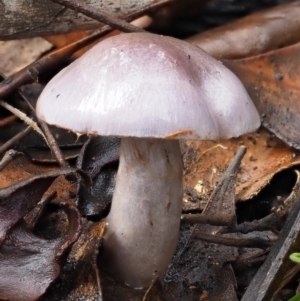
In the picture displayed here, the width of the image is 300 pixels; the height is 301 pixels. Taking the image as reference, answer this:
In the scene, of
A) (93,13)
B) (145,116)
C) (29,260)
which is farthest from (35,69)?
(145,116)

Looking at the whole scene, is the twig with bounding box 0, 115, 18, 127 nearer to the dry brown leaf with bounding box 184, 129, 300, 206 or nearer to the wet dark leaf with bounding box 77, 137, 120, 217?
the wet dark leaf with bounding box 77, 137, 120, 217

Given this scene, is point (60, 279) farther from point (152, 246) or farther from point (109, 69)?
point (109, 69)

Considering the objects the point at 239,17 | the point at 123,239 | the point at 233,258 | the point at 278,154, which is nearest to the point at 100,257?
the point at 123,239

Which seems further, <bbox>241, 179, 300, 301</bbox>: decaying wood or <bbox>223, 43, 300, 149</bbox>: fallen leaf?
<bbox>223, 43, 300, 149</bbox>: fallen leaf

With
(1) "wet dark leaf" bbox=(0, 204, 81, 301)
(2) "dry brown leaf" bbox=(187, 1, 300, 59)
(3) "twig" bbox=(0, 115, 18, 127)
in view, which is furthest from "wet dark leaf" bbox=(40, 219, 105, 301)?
(2) "dry brown leaf" bbox=(187, 1, 300, 59)

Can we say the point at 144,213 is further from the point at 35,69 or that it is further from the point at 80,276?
the point at 35,69

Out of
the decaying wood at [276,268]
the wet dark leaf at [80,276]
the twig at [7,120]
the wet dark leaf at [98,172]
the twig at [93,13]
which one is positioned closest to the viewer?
the decaying wood at [276,268]

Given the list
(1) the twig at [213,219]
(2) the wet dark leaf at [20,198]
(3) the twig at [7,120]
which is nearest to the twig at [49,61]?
(3) the twig at [7,120]

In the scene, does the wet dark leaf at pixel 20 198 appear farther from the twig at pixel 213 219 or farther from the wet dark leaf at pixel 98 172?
the twig at pixel 213 219
